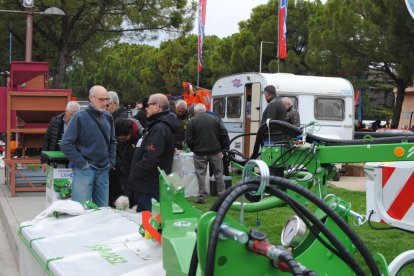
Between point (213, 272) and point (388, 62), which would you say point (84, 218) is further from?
point (388, 62)

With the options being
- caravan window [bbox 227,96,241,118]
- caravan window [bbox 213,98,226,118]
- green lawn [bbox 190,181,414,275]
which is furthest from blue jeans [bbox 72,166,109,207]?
caravan window [bbox 213,98,226,118]

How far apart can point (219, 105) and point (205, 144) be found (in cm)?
795

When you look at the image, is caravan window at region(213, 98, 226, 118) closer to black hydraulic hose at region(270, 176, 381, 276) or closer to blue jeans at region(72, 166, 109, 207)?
blue jeans at region(72, 166, 109, 207)

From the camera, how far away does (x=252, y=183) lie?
1.87 m

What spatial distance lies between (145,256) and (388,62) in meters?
25.6

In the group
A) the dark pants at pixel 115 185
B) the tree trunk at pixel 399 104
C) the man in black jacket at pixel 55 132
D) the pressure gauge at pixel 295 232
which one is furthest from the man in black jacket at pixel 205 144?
the tree trunk at pixel 399 104

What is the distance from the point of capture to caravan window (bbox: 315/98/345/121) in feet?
50.9

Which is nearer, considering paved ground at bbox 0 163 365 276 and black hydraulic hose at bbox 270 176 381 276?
black hydraulic hose at bbox 270 176 381 276

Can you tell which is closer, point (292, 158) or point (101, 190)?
point (292, 158)

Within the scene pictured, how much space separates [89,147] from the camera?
656 cm

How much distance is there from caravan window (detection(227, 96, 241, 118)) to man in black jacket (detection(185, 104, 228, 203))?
20.7 ft

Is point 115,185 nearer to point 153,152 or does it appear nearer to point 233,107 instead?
point 153,152

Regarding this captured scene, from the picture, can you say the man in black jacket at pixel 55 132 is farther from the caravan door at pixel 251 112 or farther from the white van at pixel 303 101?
the white van at pixel 303 101

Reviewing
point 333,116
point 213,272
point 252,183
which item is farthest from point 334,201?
point 333,116
